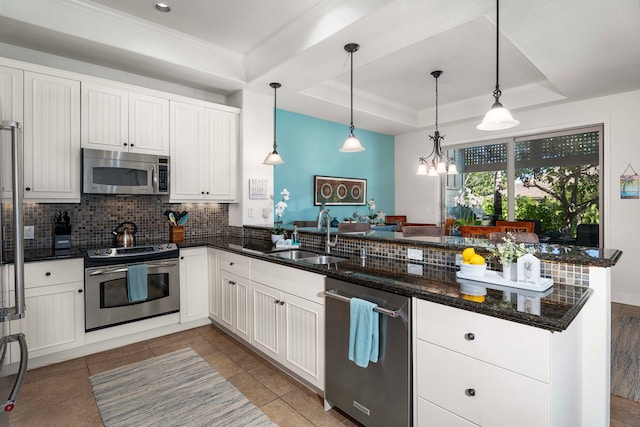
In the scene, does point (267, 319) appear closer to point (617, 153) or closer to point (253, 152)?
point (253, 152)

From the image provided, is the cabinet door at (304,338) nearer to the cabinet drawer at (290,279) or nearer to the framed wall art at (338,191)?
the cabinet drawer at (290,279)

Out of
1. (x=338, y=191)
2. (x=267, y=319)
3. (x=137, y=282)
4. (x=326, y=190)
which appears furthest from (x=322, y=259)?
(x=338, y=191)

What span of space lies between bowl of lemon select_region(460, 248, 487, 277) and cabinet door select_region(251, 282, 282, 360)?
1.30m

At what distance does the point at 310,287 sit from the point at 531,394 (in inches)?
51.1

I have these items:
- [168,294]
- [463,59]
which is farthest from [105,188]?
[463,59]

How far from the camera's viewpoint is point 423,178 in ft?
21.4

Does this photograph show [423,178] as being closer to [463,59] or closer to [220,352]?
[463,59]

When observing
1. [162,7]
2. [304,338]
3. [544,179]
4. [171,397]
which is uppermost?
[162,7]

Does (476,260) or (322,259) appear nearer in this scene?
(476,260)

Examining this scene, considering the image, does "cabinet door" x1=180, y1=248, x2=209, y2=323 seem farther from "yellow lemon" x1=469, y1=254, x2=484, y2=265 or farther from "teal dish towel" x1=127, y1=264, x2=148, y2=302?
"yellow lemon" x1=469, y1=254, x2=484, y2=265

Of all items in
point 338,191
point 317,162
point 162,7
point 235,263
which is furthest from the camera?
point 338,191

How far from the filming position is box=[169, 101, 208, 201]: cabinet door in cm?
358

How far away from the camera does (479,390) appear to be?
1.43 meters

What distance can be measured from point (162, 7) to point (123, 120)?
109 cm
